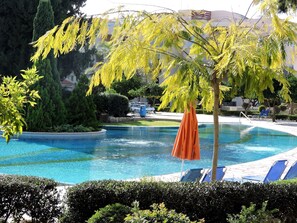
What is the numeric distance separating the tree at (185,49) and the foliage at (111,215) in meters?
2.17

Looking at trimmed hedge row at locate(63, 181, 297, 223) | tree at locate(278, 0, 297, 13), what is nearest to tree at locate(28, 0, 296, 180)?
trimmed hedge row at locate(63, 181, 297, 223)

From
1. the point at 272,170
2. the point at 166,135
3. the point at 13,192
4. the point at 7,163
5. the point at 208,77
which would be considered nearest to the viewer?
the point at 13,192

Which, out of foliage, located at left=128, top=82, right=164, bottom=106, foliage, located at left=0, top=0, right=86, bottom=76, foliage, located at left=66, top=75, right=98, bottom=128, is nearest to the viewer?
foliage, located at left=66, top=75, right=98, bottom=128

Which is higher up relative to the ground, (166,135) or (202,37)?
(202,37)

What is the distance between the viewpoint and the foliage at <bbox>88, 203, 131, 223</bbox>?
5170 millimetres

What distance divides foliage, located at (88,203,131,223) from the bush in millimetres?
27646

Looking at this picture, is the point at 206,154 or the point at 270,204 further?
the point at 206,154

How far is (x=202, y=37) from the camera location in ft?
24.5

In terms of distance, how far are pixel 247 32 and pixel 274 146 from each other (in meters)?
18.3

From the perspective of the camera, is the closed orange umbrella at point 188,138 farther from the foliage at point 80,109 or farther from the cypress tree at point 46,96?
the foliage at point 80,109

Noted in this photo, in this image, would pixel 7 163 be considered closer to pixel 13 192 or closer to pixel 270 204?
pixel 13 192

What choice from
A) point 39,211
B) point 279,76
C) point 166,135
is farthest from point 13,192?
point 166,135

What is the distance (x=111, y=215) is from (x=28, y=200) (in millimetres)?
1770

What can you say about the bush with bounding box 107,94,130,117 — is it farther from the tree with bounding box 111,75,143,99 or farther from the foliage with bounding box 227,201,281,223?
the foliage with bounding box 227,201,281,223
